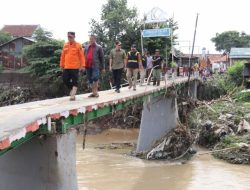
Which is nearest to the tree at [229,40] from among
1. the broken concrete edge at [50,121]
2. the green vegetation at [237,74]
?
the green vegetation at [237,74]

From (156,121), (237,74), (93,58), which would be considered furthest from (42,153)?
(237,74)

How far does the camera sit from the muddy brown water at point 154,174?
1555cm

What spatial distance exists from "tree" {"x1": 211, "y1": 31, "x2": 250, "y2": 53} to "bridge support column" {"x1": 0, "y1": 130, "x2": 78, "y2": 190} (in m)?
69.8

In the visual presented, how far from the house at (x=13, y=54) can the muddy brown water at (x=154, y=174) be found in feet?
68.1

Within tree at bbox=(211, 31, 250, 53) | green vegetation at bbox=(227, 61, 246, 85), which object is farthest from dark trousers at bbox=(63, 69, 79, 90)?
tree at bbox=(211, 31, 250, 53)

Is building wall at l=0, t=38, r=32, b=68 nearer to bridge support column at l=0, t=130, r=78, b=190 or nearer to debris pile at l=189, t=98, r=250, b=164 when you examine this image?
debris pile at l=189, t=98, r=250, b=164

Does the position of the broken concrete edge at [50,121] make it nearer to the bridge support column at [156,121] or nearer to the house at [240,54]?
the bridge support column at [156,121]

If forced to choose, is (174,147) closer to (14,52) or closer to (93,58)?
(93,58)

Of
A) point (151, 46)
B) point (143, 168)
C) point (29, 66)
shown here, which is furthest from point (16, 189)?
point (29, 66)

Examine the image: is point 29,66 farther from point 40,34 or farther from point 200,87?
point 200,87

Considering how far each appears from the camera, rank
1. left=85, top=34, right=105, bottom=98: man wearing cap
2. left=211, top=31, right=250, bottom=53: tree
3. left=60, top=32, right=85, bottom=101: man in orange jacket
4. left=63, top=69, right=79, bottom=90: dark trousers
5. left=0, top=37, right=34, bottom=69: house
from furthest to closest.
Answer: left=211, top=31, right=250, bottom=53: tree, left=0, top=37, right=34, bottom=69: house, left=85, top=34, right=105, bottom=98: man wearing cap, left=63, top=69, right=79, bottom=90: dark trousers, left=60, top=32, right=85, bottom=101: man in orange jacket

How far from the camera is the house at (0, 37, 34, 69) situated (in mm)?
39875

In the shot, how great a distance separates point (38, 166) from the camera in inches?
340

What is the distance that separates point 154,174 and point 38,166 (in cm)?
927
